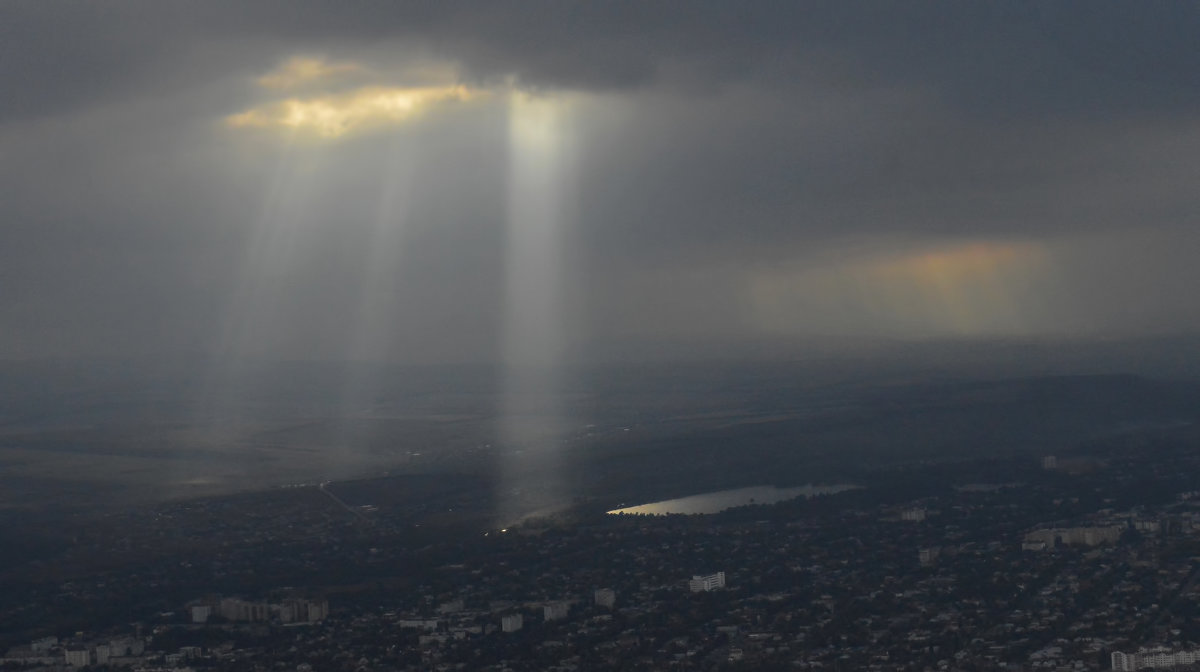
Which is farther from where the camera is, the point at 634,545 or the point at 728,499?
the point at 728,499

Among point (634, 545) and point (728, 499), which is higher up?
point (728, 499)

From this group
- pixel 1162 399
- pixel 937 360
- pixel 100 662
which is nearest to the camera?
pixel 100 662

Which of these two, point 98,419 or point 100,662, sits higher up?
point 98,419

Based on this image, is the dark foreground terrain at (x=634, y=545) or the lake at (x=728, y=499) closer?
the dark foreground terrain at (x=634, y=545)

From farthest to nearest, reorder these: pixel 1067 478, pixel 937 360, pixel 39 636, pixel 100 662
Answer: pixel 937 360 → pixel 1067 478 → pixel 39 636 → pixel 100 662

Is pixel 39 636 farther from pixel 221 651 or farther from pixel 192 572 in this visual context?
pixel 192 572

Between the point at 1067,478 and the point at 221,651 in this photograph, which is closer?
the point at 221,651

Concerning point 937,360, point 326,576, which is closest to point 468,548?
point 326,576

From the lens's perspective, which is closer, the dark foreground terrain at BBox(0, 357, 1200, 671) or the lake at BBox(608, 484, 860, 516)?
the dark foreground terrain at BBox(0, 357, 1200, 671)
